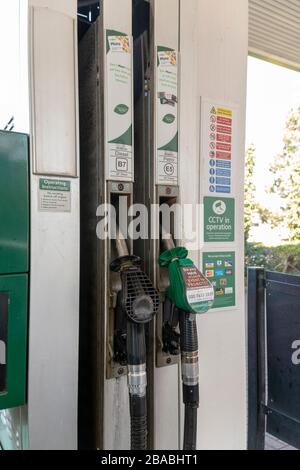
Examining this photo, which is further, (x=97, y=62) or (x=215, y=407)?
(x=215, y=407)

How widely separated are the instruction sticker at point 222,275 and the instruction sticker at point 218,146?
0.28 meters

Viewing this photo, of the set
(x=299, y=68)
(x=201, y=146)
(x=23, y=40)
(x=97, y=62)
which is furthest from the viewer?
(x=299, y=68)

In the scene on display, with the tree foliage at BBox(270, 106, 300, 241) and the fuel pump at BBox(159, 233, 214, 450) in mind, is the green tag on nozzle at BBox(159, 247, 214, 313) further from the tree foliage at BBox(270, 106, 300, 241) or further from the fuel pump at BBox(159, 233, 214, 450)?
the tree foliage at BBox(270, 106, 300, 241)

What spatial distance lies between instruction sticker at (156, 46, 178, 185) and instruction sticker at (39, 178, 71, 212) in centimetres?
34

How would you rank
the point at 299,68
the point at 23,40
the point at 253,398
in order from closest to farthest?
the point at 23,40, the point at 253,398, the point at 299,68

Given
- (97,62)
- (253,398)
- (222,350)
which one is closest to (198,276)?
(222,350)

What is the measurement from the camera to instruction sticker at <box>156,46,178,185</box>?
4.50 ft

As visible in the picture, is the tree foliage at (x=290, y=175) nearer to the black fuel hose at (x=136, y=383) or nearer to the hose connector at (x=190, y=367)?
the hose connector at (x=190, y=367)

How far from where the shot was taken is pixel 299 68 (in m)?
4.40

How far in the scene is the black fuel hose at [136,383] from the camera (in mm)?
1143

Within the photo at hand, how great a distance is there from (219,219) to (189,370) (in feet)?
2.20

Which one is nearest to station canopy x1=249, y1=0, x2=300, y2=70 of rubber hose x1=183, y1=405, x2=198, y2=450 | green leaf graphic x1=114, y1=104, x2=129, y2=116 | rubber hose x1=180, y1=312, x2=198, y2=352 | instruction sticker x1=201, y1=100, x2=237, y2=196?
instruction sticker x1=201, y1=100, x2=237, y2=196

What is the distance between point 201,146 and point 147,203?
0.38 m
